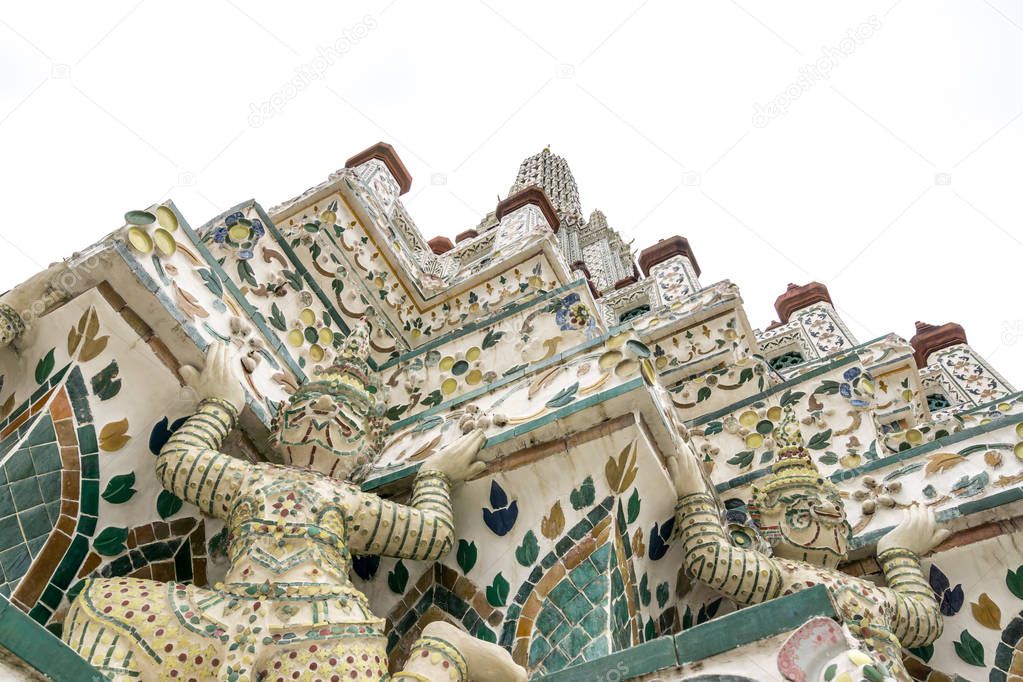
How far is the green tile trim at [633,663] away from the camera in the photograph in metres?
1.83

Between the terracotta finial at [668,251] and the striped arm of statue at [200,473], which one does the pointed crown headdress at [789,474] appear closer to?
the striped arm of statue at [200,473]

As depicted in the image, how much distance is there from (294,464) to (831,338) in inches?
345

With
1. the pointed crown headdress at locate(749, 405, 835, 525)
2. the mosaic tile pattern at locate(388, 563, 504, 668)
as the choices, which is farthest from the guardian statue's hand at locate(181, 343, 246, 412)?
the pointed crown headdress at locate(749, 405, 835, 525)

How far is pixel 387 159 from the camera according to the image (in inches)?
275

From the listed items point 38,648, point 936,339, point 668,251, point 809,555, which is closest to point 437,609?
point 809,555

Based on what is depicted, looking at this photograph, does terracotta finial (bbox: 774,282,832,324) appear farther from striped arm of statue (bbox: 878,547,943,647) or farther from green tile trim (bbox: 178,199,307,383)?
green tile trim (bbox: 178,199,307,383)

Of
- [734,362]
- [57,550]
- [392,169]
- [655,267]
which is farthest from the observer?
[655,267]

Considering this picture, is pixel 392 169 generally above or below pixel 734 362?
above

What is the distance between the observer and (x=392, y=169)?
702 centimetres

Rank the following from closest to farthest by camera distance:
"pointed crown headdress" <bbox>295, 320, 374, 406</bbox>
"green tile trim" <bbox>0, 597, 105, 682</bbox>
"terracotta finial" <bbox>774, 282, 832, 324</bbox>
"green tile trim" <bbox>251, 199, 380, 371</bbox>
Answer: "green tile trim" <bbox>0, 597, 105, 682</bbox> → "pointed crown headdress" <bbox>295, 320, 374, 406</bbox> → "green tile trim" <bbox>251, 199, 380, 371</bbox> → "terracotta finial" <bbox>774, 282, 832, 324</bbox>

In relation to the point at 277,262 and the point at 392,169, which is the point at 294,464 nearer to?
the point at 277,262

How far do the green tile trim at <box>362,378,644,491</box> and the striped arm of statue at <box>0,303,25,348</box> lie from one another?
3.97 feet

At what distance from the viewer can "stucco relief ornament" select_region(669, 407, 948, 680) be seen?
8.79 feet

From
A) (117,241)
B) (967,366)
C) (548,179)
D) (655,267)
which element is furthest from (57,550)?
(548,179)
